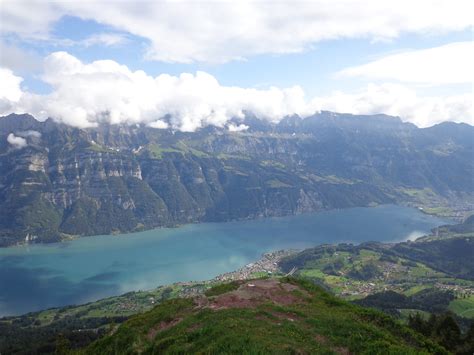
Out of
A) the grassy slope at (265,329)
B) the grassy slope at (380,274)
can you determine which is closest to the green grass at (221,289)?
the grassy slope at (265,329)

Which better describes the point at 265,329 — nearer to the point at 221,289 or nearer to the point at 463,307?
the point at 221,289

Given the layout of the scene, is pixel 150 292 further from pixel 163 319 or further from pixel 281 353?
pixel 281 353

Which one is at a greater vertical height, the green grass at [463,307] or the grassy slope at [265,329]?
the grassy slope at [265,329]

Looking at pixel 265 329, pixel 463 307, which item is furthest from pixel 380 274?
pixel 265 329

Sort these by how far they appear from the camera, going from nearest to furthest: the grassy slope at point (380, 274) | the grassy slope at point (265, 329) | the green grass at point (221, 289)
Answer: the grassy slope at point (265, 329), the green grass at point (221, 289), the grassy slope at point (380, 274)

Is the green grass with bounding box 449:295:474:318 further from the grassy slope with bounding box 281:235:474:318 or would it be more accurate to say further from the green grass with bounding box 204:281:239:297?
the green grass with bounding box 204:281:239:297

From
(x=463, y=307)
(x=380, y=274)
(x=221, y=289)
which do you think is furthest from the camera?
(x=380, y=274)

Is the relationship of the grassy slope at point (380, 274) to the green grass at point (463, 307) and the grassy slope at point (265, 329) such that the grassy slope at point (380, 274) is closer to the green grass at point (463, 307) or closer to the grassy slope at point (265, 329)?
the green grass at point (463, 307)

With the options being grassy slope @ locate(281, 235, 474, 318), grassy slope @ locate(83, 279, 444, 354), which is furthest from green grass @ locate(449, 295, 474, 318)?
grassy slope @ locate(83, 279, 444, 354)
